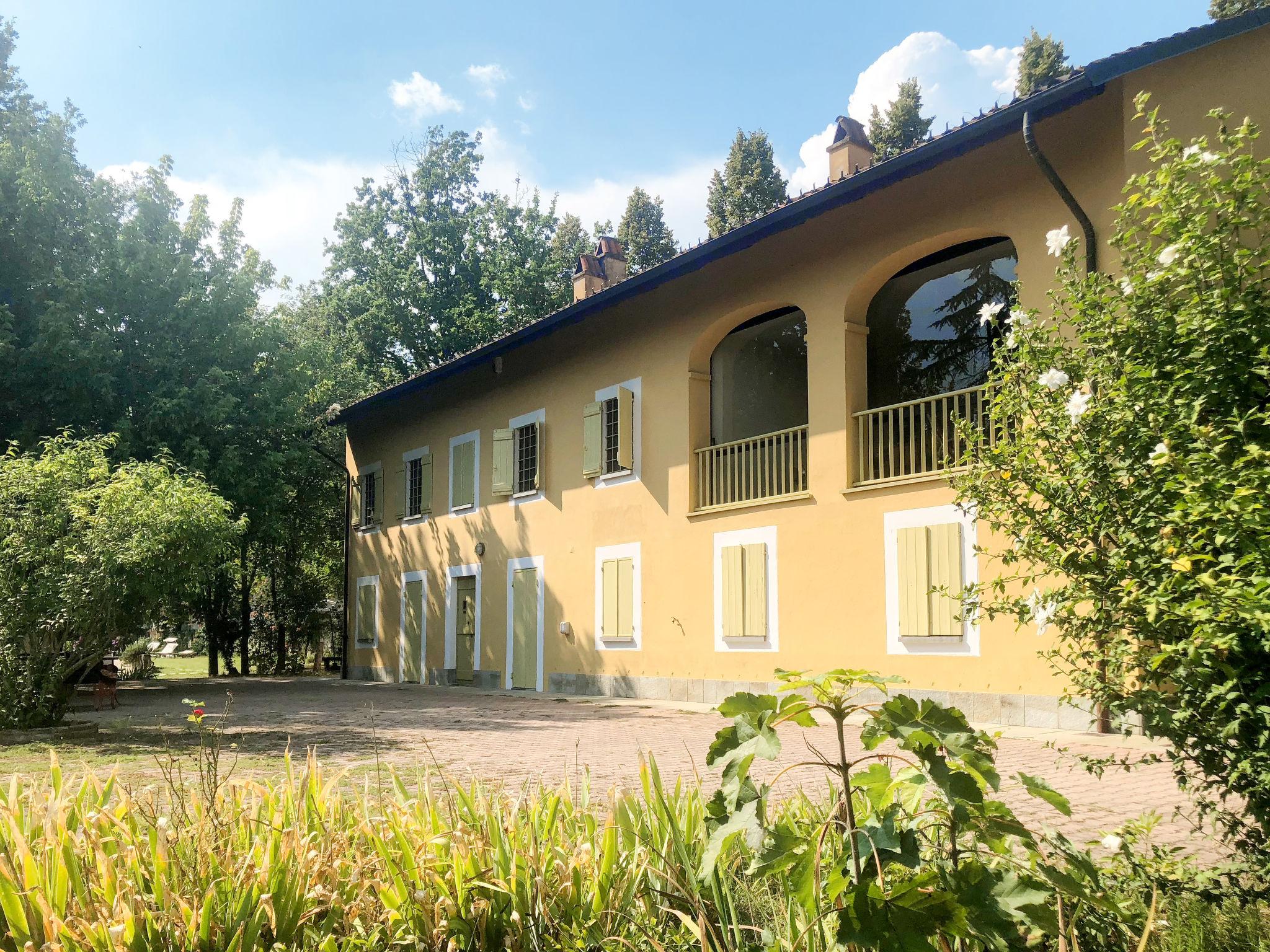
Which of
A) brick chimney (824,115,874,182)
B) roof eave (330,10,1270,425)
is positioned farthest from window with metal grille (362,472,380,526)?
brick chimney (824,115,874,182)

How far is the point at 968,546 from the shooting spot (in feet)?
36.1

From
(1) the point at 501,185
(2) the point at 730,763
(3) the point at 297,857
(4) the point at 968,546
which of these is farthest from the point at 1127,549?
(1) the point at 501,185

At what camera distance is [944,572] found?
442 inches

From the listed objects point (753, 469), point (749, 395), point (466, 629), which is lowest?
point (466, 629)

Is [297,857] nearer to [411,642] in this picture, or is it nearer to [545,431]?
[545,431]

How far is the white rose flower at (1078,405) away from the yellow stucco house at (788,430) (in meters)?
5.24

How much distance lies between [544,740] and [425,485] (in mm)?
12440

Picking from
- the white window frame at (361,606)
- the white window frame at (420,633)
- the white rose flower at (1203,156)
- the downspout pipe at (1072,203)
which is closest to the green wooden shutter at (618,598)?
the white window frame at (420,633)

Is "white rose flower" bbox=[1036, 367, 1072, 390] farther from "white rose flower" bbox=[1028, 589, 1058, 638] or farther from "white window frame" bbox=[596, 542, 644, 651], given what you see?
"white window frame" bbox=[596, 542, 644, 651]

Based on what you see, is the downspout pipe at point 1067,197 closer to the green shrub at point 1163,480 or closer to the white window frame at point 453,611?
the green shrub at point 1163,480

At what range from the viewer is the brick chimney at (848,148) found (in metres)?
14.8

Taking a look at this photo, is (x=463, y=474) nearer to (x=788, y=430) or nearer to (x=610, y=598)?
(x=610, y=598)

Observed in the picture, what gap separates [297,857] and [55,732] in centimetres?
937

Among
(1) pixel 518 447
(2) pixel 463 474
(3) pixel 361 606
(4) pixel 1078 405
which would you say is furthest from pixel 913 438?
(3) pixel 361 606
